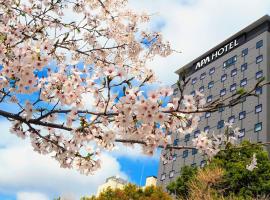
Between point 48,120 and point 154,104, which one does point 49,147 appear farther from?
point 154,104

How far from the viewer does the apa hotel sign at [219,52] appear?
203 feet

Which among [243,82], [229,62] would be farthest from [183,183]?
[229,62]

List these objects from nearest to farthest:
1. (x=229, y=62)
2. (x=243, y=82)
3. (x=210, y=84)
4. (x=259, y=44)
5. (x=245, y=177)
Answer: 1. (x=245, y=177)
2. (x=259, y=44)
3. (x=243, y=82)
4. (x=229, y=62)
5. (x=210, y=84)

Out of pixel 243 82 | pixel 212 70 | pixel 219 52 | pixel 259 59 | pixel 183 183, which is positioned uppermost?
pixel 219 52

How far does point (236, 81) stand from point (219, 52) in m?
7.73

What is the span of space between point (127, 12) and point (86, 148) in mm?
4399

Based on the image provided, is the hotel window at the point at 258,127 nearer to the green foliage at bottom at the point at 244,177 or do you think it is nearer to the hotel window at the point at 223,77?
the hotel window at the point at 223,77

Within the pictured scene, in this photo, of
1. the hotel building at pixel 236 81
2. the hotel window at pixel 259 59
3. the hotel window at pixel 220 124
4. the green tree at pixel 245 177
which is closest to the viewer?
the green tree at pixel 245 177

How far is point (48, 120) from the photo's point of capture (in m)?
5.08

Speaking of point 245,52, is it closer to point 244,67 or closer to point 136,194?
point 244,67

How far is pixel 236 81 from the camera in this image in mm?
58812

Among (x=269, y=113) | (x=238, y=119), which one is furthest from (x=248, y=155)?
(x=238, y=119)

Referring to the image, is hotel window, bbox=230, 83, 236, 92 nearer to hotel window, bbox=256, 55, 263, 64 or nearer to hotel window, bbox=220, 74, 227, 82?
hotel window, bbox=220, 74, 227, 82

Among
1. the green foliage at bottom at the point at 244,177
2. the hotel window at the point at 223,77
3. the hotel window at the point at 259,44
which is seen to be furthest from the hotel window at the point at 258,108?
the green foliage at bottom at the point at 244,177
